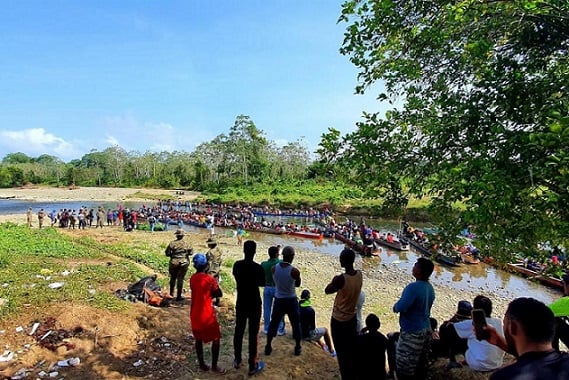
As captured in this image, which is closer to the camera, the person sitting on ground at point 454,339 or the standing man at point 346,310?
the standing man at point 346,310

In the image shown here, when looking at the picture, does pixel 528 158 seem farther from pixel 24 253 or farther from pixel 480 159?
pixel 24 253

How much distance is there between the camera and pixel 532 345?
2.24 meters

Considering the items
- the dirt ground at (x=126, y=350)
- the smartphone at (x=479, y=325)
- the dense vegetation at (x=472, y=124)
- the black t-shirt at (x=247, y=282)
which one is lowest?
the dirt ground at (x=126, y=350)

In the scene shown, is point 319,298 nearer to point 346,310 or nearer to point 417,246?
point 346,310

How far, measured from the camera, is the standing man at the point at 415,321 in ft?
14.9

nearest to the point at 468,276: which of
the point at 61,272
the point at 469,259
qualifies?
the point at 469,259

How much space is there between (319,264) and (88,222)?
71.5ft

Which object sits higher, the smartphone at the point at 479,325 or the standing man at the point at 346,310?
the smartphone at the point at 479,325

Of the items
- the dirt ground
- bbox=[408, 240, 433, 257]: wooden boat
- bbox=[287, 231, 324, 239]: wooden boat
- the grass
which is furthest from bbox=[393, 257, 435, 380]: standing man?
bbox=[287, 231, 324, 239]: wooden boat

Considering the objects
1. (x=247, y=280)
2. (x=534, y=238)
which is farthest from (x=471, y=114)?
(x=247, y=280)

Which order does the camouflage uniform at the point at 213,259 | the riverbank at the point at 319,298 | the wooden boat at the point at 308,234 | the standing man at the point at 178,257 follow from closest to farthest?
1. the riverbank at the point at 319,298
2. the standing man at the point at 178,257
3. the camouflage uniform at the point at 213,259
4. the wooden boat at the point at 308,234

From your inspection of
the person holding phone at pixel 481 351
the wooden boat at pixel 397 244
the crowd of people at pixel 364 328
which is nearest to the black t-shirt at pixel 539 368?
the crowd of people at pixel 364 328

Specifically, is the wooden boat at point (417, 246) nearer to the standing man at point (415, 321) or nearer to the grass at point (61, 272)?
the grass at point (61, 272)

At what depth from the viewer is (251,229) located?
31469 millimetres
